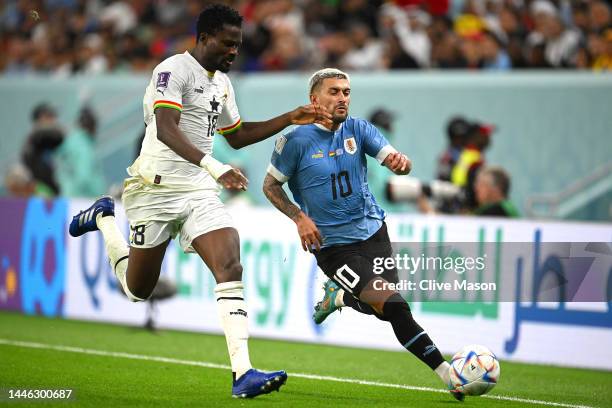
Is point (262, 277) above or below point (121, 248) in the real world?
below

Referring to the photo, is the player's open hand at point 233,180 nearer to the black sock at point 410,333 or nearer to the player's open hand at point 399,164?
the player's open hand at point 399,164

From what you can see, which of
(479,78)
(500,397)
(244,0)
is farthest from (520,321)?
(244,0)

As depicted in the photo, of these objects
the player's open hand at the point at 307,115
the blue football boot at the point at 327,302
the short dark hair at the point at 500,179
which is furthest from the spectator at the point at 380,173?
the player's open hand at the point at 307,115

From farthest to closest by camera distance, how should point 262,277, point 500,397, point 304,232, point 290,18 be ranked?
point 290,18 < point 262,277 < point 500,397 < point 304,232

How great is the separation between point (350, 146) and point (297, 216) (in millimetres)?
799

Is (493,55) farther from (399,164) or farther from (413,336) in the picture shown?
(413,336)

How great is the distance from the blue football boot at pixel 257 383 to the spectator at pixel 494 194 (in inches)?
210

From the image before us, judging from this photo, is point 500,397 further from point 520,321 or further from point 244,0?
point 244,0

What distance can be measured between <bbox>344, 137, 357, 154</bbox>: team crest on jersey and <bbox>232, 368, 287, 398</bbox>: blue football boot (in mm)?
1843

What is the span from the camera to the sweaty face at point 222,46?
7.86 m

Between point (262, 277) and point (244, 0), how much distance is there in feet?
25.7

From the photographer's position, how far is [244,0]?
1925 cm

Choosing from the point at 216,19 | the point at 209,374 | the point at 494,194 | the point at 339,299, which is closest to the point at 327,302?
the point at 339,299

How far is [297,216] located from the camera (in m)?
7.92
